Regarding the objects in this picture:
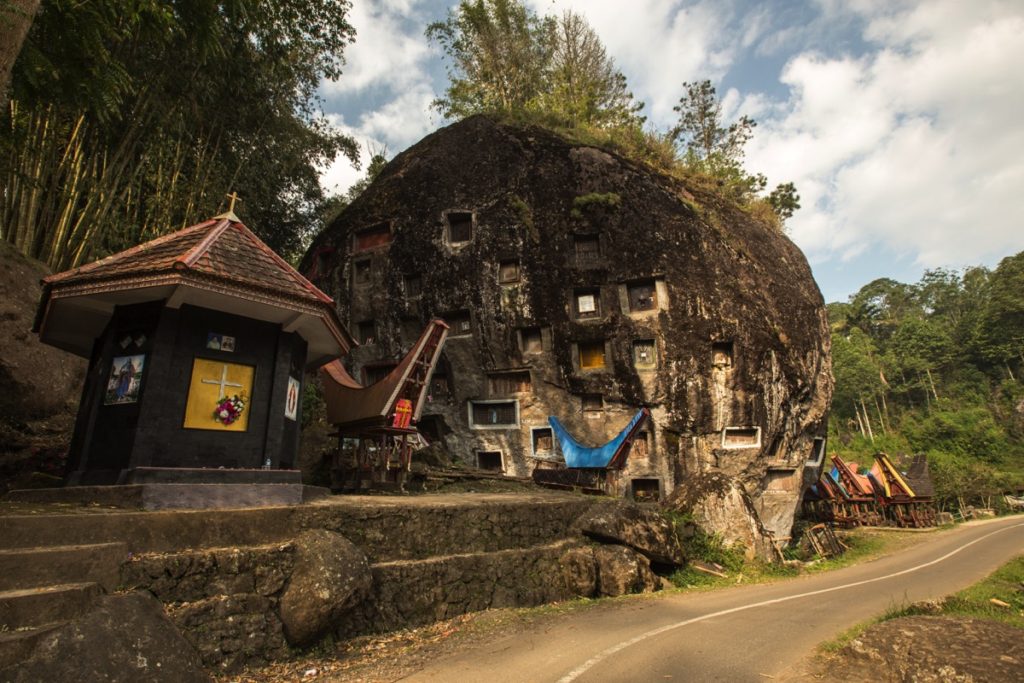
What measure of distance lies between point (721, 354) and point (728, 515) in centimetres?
931

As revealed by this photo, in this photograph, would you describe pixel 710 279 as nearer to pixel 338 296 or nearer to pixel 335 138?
pixel 338 296

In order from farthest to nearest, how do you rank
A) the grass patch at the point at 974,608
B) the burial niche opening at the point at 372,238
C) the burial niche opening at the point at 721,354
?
the burial niche opening at the point at 372,238 → the burial niche opening at the point at 721,354 → the grass patch at the point at 974,608

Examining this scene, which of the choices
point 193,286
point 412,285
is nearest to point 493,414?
point 412,285

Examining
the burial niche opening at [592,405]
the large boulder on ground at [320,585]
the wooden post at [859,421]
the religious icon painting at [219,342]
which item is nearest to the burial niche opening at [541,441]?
the burial niche opening at [592,405]

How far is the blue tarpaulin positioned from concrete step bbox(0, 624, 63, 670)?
16.4 m

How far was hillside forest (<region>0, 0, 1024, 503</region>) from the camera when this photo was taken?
945 centimetres

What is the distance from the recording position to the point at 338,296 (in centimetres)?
2733

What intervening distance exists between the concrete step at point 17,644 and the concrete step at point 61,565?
65 centimetres

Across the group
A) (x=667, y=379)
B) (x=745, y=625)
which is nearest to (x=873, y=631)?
(x=745, y=625)

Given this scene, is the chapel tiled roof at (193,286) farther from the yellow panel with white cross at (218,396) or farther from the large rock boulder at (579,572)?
the large rock boulder at (579,572)

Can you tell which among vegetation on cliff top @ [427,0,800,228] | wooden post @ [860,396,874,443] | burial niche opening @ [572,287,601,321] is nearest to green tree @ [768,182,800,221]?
vegetation on cliff top @ [427,0,800,228]

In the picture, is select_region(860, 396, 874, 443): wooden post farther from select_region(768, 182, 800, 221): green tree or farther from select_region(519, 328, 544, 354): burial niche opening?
select_region(519, 328, 544, 354): burial niche opening

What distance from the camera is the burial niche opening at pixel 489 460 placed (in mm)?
24016

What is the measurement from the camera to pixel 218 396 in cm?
859
